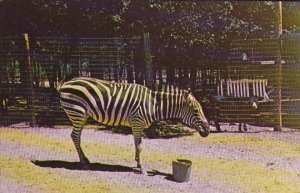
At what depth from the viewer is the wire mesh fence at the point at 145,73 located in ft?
16.1

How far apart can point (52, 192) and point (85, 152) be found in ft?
2.09

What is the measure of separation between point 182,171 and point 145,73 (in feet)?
4.42

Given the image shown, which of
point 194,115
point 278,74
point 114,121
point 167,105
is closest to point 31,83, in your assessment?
point 114,121

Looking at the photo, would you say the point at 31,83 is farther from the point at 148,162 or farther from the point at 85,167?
the point at 148,162

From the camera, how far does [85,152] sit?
4.50 m

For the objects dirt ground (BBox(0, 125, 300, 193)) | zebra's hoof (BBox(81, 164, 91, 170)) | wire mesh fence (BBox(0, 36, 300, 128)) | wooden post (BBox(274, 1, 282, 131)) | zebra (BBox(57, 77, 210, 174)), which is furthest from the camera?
wooden post (BBox(274, 1, 282, 131))

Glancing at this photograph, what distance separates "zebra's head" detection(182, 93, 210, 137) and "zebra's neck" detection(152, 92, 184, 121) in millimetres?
64

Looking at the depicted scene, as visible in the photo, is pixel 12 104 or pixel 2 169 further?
pixel 12 104

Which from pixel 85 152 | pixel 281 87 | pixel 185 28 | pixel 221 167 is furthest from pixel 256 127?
pixel 85 152

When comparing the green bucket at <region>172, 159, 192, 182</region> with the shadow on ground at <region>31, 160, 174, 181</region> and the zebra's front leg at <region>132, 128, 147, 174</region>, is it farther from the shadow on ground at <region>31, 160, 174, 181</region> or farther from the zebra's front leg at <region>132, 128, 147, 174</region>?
the zebra's front leg at <region>132, 128, 147, 174</region>

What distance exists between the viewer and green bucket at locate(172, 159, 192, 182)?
422 centimetres

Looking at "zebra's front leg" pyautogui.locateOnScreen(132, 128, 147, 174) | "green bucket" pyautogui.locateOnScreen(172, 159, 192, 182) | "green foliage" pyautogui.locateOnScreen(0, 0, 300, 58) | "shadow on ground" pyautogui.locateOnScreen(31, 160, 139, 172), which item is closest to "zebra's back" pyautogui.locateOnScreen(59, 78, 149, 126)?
"zebra's front leg" pyautogui.locateOnScreen(132, 128, 147, 174)

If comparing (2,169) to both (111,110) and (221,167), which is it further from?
(221,167)

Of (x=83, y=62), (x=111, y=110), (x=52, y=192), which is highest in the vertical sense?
(x=83, y=62)
